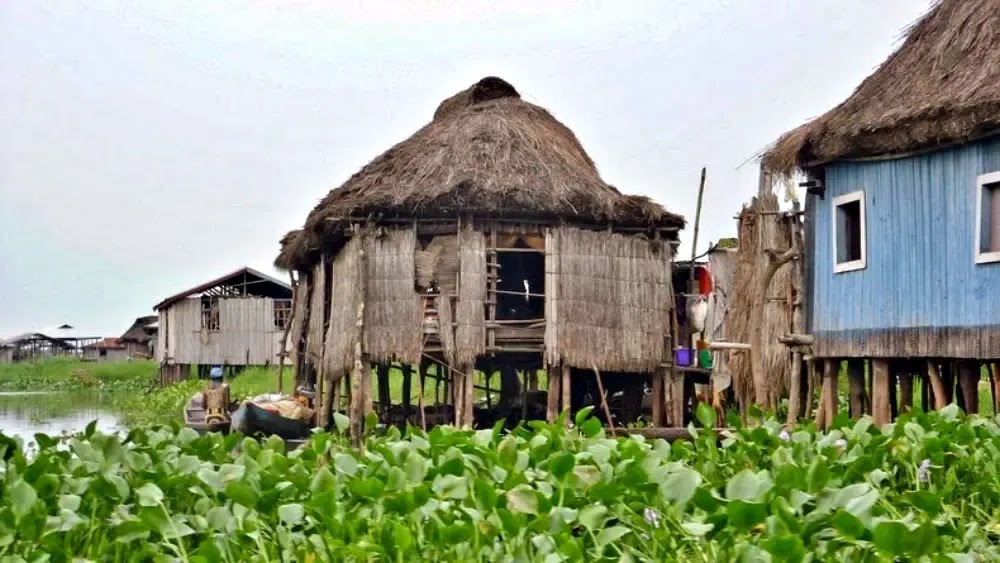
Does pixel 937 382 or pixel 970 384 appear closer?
pixel 970 384

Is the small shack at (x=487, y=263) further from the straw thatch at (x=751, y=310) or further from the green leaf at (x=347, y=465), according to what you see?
the green leaf at (x=347, y=465)

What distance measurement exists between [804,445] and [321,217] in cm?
1165

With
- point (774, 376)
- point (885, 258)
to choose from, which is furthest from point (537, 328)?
point (885, 258)

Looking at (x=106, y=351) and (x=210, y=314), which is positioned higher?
(x=210, y=314)

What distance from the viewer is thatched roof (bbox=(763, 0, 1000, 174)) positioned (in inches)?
384

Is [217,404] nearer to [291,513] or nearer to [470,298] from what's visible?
[470,298]

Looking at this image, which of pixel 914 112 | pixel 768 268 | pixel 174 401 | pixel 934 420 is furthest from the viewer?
pixel 174 401

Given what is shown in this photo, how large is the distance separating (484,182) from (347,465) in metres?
10.8

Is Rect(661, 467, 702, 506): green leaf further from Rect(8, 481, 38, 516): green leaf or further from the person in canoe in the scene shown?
the person in canoe

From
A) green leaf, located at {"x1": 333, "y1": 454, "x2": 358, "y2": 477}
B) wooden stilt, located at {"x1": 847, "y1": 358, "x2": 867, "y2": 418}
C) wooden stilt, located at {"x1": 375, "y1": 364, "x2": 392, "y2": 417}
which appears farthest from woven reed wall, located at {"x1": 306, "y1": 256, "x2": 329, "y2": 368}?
green leaf, located at {"x1": 333, "y1": 454, "x2": 358, "y2": 477}

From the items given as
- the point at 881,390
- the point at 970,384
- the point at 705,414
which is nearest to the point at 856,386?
the point at 881,390

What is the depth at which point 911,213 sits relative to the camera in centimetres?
1067

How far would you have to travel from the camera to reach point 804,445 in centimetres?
515

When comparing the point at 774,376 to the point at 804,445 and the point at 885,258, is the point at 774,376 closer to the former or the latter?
the point at 885,258
